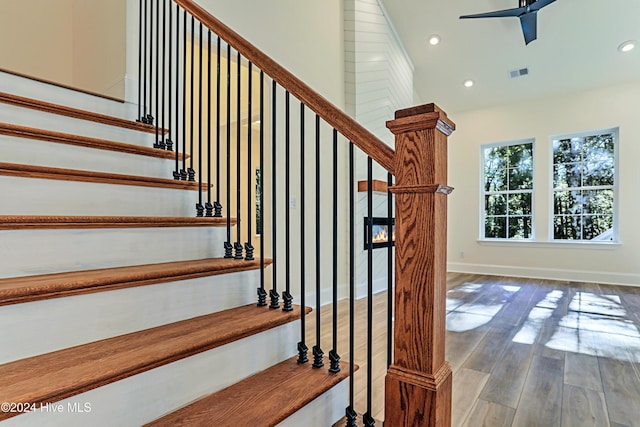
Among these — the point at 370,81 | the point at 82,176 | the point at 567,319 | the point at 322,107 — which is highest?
the point at 370,81

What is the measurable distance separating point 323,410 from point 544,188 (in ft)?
19.7

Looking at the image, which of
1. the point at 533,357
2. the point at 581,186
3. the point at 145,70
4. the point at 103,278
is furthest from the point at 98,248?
the point at 581,186

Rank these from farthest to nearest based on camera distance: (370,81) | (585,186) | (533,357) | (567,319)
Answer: (585,186) < (370,81) < (567,319) < (533,357)

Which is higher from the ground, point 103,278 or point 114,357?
point 103,278

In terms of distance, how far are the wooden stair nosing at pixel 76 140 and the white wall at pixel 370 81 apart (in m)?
2.65

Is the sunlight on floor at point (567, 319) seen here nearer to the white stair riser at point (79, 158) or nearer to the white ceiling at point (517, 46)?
the white stair riser at point (79, 158)

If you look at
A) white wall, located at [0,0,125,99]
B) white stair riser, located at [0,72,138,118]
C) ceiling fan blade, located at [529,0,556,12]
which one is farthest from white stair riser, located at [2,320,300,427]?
ceiling fan blade, located at [529,0,556,12]

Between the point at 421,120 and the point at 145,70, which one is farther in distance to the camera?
the point at 145,70

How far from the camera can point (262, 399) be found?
1.10 metres

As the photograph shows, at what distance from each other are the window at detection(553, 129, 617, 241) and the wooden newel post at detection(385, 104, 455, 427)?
5.95 m

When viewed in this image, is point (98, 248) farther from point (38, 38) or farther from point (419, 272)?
point (38, 38)

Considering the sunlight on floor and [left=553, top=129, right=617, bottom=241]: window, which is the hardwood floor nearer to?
the sunlight on floor

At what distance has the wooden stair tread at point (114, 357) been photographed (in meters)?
0.81

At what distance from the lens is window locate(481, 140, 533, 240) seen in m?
6.00
